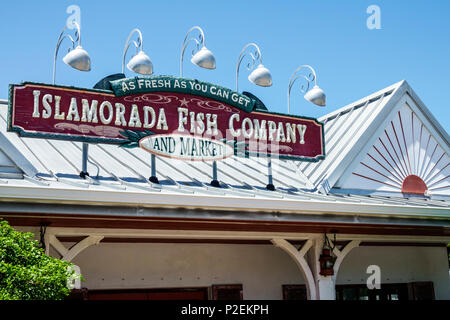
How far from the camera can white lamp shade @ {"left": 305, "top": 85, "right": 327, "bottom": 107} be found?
14.4m

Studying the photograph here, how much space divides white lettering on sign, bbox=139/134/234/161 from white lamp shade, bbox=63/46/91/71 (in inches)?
75.2

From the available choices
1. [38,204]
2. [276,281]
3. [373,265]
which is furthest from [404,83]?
[38,204]

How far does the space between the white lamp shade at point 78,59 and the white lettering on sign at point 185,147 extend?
1911 millimetres

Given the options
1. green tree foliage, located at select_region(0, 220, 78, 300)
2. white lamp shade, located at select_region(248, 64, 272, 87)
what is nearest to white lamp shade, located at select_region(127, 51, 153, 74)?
white lamp shade, located at select_region(248, 64, 272, 87)

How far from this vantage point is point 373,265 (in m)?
15.3

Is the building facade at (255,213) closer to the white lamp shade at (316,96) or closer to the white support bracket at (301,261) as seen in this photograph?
the white support bracket at (301,261)

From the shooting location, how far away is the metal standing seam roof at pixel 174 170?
1070 cm

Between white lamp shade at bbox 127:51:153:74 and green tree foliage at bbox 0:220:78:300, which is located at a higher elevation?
white lamp shade at bbox 127:51:153:74

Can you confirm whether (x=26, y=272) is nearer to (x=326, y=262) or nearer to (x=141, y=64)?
(x=141, y=64)

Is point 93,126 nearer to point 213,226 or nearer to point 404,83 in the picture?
point 213,226

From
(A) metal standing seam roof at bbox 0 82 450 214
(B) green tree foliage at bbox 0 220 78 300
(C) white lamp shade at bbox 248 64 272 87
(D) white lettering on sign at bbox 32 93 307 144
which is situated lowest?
(B) green tree foliage at bbox 0 220 78 300

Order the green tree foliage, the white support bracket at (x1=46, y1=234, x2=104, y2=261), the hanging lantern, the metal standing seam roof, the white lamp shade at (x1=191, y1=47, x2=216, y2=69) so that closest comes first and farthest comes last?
1. the green tree foliage
2. the white support bracket at (x1=46, y1=234, x2=104, y2=261)
3. the metal standing seam roof
4. the hanging lantern
5. the white lamp shade at (x1=191, y1=47, x2=216, y2=69)

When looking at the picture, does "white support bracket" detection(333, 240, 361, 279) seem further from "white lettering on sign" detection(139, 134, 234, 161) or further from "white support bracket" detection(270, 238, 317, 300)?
"white lettering on sign" detection(139, 134, 234, 161)

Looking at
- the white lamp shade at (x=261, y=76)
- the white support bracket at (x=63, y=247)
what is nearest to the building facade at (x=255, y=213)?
the white support bracket at (x=63, y=247)
